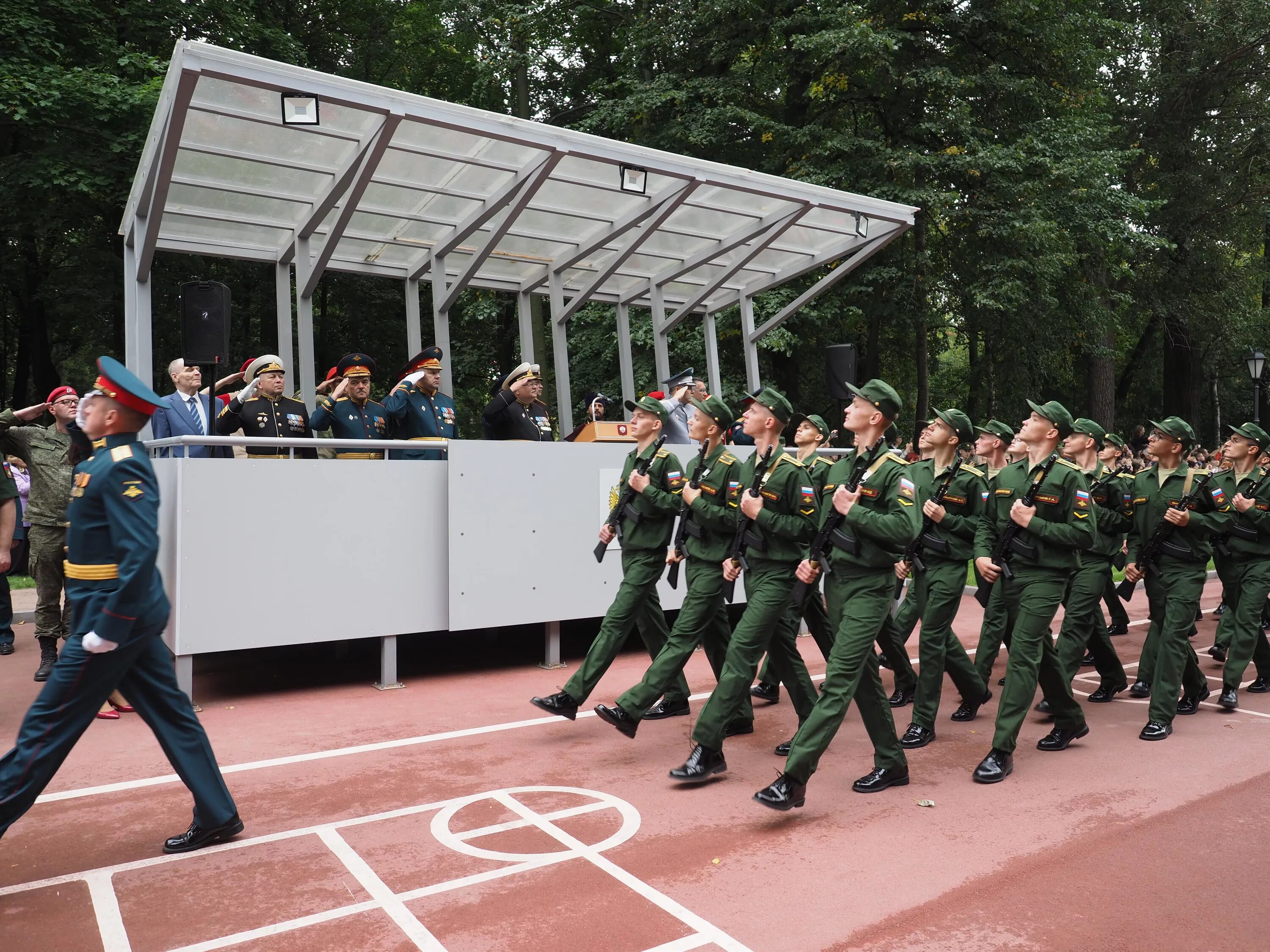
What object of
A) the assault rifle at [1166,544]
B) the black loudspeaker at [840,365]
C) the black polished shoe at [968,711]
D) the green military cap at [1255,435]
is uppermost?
the black loudspeaker at [840,365]

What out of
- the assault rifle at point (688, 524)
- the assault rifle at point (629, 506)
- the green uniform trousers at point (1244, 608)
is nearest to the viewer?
the assault rifle at point (688, 524)

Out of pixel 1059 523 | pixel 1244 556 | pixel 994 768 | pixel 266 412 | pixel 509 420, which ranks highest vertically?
pixel 266 412

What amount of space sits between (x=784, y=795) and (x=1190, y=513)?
3838 millimetres

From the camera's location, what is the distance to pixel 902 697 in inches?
294

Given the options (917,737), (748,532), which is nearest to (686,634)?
(748,532)

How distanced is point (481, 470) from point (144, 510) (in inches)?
164

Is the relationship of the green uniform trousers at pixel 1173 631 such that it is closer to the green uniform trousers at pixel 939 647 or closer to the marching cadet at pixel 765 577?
the green uniform trousers at pixel 939 647

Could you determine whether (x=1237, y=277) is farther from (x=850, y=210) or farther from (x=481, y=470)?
(x=481, y=470)

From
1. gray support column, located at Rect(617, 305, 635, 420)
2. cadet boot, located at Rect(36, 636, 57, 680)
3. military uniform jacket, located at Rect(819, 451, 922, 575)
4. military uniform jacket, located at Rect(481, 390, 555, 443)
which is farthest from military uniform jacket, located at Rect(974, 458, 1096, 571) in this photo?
cadet boot, located at Rect(36, 636, 57, 680)

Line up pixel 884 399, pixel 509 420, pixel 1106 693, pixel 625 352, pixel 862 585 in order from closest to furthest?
pixel 862 585 < pixel 884 399 < pixel 1106 693 < pixel 509 420 < pixel 625 352

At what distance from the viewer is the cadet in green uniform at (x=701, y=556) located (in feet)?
19.2

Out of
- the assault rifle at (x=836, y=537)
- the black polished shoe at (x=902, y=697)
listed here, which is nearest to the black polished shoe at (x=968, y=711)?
the black polished shoe at (x=902, y=697)

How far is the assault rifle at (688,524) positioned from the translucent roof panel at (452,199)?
3.36 meters

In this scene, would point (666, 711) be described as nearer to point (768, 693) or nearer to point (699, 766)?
point (768, 693)
